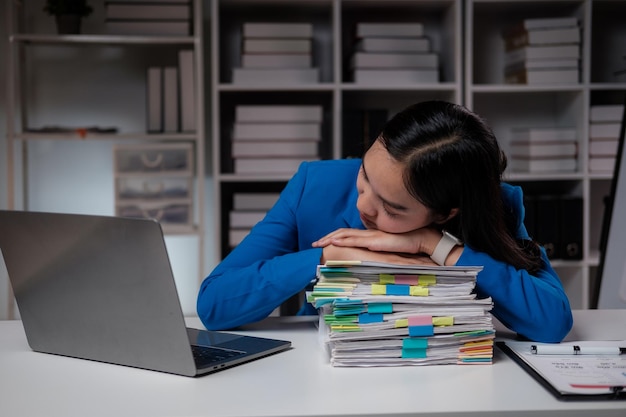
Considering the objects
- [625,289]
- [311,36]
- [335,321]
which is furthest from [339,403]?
[311,36]

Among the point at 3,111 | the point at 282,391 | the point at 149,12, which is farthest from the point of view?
the point at 3,111

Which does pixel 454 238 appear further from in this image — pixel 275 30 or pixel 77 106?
pixel 77 106

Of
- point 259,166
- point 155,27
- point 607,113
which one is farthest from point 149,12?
point 607,113

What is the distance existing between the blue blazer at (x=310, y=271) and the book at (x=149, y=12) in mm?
1589

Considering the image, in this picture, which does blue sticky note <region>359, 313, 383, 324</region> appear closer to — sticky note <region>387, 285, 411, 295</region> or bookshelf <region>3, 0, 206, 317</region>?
sticky note <region>387, 285, 411, 295</region>

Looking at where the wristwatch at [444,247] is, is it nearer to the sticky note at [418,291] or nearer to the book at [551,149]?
the sticky note at [418,291]

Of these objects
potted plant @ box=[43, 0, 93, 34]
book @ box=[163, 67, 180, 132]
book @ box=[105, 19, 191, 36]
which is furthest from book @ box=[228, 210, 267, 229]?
potted plant @ box=[43, 0, 93, 34]

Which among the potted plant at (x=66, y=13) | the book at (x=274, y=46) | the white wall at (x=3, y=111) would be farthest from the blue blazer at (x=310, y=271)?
the white wall at (x=3, y=111)

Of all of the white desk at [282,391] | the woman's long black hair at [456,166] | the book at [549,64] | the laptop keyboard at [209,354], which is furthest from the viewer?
the book at [549,64]

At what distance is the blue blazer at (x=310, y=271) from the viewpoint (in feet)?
4.19

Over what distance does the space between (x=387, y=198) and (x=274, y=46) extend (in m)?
1.91

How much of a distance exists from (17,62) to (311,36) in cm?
119

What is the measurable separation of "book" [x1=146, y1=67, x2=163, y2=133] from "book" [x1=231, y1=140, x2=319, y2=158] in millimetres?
317

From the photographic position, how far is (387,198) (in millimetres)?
1269
